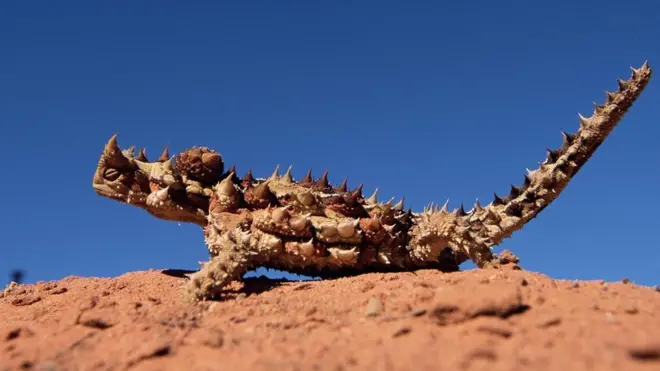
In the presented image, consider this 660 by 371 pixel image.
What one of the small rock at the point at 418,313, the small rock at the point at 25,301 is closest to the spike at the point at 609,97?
the small rock at the point at 418,313

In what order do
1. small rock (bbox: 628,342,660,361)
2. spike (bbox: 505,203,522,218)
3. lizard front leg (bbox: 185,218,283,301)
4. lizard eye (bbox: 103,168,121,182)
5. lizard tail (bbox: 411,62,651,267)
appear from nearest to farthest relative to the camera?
small rock (bbox: 628,342,660,361) → lizard front leg (bbox: 185,218,283,301) → lizard tail (bbox: 411,62,651,267) → spike (bbox: 505,203,522,218) → lizard eye (bbox: 103,168,121,182)

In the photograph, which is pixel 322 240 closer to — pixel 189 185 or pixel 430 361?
pixel 189 185

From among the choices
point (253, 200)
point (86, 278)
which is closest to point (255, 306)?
point (253, 200)

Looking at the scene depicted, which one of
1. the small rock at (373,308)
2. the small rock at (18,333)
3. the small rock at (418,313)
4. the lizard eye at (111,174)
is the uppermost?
the lizard eye at (111,174)

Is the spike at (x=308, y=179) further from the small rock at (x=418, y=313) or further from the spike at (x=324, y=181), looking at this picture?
the small rock at (x=418, y=313)

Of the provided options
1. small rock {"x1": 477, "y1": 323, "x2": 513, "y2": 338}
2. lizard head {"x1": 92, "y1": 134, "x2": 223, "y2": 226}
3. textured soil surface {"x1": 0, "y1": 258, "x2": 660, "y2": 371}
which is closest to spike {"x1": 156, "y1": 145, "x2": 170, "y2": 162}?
lizard head {"x1": 92, "y1": 134, "x2": 223, "y2": 226}

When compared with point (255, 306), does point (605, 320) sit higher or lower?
lower

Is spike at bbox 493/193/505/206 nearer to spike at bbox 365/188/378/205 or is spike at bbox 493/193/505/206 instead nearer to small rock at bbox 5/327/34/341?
spike at bbox 365/188/378/205
